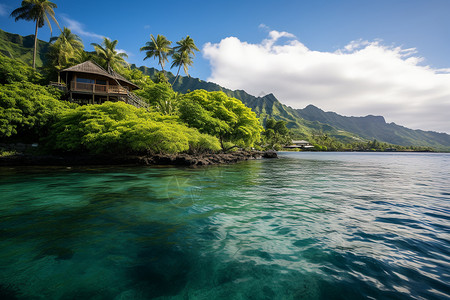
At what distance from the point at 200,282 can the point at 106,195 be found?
7.03m

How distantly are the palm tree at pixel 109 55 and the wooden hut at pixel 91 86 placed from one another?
33.3 feet

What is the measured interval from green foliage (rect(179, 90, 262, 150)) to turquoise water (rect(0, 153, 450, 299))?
19088 millimetres

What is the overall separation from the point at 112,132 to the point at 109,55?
29432mm

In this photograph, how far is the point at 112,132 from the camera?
1734 centimetres

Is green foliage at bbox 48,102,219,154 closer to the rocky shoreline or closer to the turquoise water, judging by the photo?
the rocky shoreline

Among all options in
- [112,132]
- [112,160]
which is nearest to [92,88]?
[112,160]

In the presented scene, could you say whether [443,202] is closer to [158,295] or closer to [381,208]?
[381,208]

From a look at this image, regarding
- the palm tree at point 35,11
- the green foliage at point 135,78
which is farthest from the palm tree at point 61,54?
the green foliage at point 135,78

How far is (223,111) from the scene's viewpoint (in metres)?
28.9

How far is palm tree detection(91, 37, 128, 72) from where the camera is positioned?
37556mm

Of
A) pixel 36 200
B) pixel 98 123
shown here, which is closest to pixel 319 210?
pixel 36 200

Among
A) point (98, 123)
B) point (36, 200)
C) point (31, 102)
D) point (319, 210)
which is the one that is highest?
point (31, 102)

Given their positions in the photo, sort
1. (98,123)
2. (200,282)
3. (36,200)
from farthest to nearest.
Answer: (98,123), (36,200), (200,282)

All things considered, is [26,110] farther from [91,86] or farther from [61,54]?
[61,54]
